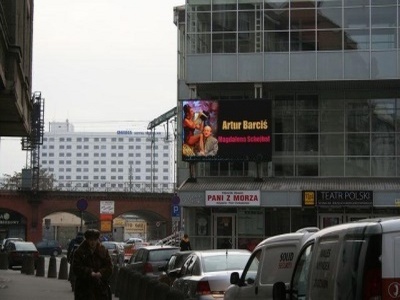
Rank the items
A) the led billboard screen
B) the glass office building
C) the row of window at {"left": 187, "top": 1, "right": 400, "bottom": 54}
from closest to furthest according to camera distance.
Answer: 1. the glass office building
2. the row of window at {"left": 187, "top": 1, "right": 400, "bottom": 54}
3. the led billboard screen

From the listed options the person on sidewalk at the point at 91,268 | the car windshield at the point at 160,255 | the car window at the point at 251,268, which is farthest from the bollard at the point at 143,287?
the car windshield at the point at 160,255

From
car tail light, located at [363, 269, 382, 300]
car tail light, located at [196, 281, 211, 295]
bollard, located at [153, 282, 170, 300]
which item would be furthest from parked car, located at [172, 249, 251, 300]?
car tail light, located at [363, 269, 382, 300]

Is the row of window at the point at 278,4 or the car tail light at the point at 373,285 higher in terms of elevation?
the row of window at the point at 278,4

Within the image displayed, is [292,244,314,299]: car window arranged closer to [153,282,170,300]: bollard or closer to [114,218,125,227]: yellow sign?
[153,282,170,300]: bollard

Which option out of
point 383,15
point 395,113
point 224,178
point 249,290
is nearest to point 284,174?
point 224,178

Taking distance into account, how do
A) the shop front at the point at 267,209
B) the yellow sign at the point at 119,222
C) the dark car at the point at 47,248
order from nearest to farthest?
the shop front at the point at 267,209 < the dark car at the point at 47,248 < the yellow sign at the point at 119,222

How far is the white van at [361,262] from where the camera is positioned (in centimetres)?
658

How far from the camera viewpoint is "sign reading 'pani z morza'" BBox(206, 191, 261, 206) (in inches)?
1802

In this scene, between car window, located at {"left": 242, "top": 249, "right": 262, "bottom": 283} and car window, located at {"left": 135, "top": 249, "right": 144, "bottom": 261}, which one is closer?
car window, located at {"left": 242, "top": 249, "right": 262, "bottom": 283}

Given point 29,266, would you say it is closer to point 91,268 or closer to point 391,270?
point 91,268

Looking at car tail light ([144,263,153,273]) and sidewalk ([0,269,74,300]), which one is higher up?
car tail light ([144,263,153,273])

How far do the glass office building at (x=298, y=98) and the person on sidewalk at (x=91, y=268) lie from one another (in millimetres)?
32269

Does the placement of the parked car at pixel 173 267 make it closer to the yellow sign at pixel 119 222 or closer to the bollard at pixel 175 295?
the bollard at pixel 175 295

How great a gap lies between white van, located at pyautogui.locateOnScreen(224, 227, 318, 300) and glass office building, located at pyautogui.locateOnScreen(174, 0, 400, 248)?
33.1 meters
